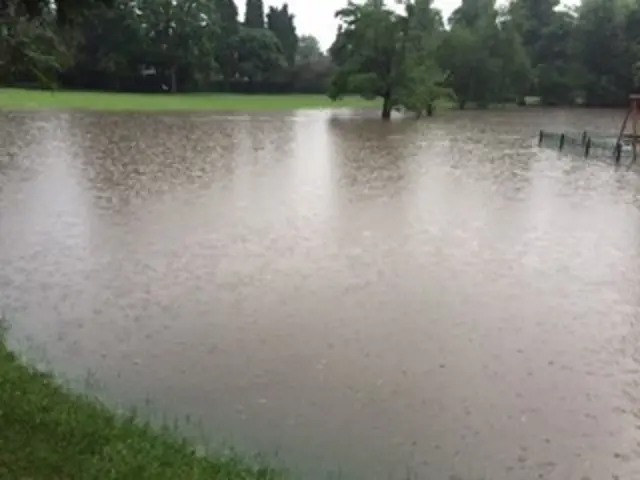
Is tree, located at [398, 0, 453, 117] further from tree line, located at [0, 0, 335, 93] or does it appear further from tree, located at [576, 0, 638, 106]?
tree, located at [576, 0, 638, 106]

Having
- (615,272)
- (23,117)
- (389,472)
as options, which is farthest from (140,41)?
(389,472)

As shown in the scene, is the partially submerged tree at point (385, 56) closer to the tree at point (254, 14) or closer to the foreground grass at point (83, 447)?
the tree at point (254, 14)

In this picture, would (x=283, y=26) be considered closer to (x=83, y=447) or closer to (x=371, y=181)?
(x=371, y=181)

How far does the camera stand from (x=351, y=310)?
940cm

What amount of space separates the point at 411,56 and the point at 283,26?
42595mm

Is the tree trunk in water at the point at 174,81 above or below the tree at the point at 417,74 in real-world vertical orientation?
below

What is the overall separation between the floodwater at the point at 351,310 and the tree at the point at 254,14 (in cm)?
6885

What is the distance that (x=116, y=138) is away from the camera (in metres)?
29.7

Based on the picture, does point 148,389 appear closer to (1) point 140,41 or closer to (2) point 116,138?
(2) point 116,138

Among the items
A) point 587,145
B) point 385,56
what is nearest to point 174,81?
Result: point 385,56

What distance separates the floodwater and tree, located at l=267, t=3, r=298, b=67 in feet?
229

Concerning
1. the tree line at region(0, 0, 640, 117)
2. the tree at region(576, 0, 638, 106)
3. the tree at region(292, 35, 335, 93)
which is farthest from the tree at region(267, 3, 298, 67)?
the tree at region(576, 0, 638, 106)

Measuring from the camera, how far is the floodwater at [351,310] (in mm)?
6320

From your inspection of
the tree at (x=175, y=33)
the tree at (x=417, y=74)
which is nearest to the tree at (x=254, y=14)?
the tree at (x=175, y=33)
